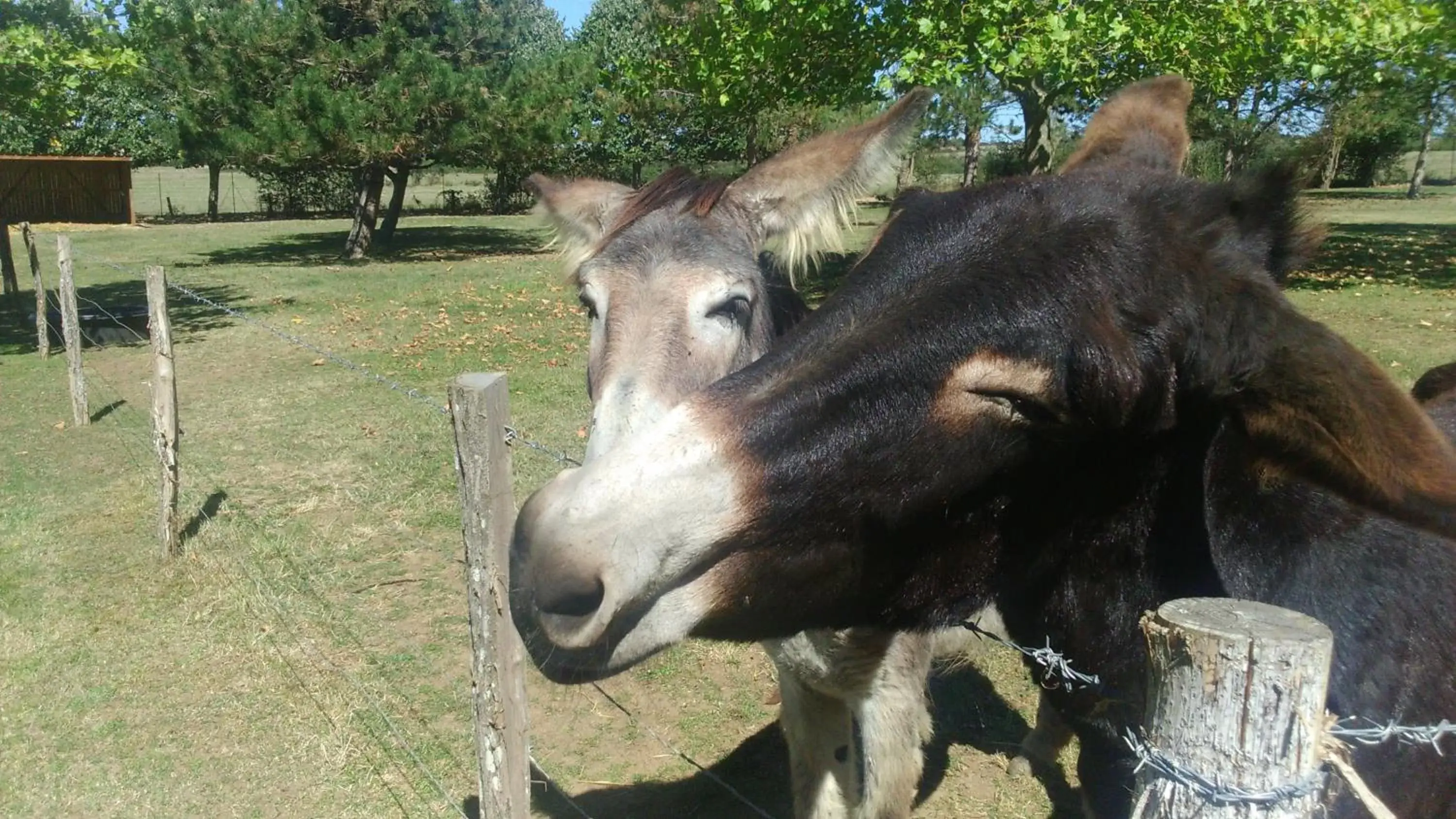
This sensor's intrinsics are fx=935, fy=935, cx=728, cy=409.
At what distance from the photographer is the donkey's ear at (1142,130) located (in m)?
2.41

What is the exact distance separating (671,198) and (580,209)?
0.63 meters

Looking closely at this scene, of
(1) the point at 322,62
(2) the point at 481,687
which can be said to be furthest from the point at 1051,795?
(1) the point at 322,62

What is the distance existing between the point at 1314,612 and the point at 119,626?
5940 millimetres

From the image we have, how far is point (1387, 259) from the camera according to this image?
1895 centimetres

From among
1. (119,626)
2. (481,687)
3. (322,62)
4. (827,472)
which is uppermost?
(322,62)

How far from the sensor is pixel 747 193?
371cm

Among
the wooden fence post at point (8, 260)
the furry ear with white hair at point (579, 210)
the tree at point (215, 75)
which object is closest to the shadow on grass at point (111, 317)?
the wooden fence post at point (8, 260)

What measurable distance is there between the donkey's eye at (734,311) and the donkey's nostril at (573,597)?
1926 millimetres

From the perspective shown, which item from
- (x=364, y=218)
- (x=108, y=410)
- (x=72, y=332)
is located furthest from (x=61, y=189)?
(x=72, y=332)

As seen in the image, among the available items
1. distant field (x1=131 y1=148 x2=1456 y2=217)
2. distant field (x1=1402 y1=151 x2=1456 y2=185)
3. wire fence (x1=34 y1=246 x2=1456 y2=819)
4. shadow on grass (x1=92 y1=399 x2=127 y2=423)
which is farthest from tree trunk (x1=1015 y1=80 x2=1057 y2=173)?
distant field (x1=1402 y1=151 x2=1456 y2=185)

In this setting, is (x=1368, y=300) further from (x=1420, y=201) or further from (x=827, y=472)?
(x=1420, y=201)

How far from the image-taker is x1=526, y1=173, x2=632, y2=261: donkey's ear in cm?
405

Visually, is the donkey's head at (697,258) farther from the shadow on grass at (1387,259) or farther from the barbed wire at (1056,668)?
the shadow on grass at (1387,259)

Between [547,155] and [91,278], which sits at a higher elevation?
[547,155]
